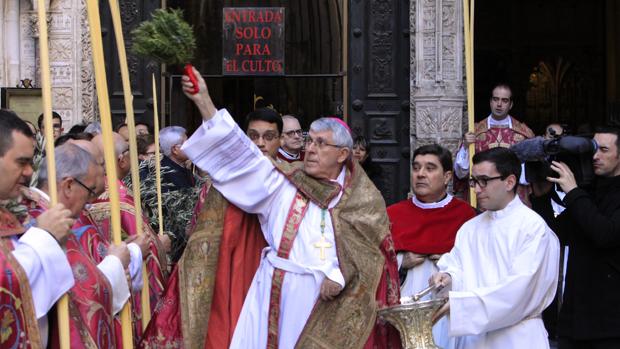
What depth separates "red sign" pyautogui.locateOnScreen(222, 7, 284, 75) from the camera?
11.7m

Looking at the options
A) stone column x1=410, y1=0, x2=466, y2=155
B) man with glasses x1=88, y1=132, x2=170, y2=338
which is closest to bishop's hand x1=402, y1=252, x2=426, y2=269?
man with glasses x1=88, y1=132, x2=170, y2=338

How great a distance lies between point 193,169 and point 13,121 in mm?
5164

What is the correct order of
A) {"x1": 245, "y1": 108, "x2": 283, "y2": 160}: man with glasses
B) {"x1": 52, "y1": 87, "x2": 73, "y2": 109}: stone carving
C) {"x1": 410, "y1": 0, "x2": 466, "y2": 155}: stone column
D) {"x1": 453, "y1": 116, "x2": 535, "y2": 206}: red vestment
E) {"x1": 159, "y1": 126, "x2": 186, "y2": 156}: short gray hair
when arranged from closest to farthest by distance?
{"x1": 245, "y1": 108, "x2": 283, "y2": 160}: man with glasses → {"x1": 159, "y1": 126, "x2": 186, "y2": 156}: short gray hair → {"x1": 453, "y1": 116, "x2": 535, "y2": 206}: red vestment → {"x1": 410, "y1": 0, "x2": 466, "y2": 155}: stone column → {"x1": 52, "y1": 87, "x2": 73, "y2": 109}: stone carving

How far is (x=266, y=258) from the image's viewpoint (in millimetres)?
5777

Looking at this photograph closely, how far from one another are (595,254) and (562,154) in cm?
58

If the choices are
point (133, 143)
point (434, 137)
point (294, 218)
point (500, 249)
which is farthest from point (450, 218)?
point (434, 137)

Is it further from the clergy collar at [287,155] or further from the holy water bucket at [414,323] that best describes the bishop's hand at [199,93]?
the clergy collar at [287,155]

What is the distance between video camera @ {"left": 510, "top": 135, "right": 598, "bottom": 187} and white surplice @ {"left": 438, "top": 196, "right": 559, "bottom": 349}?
0.40 m

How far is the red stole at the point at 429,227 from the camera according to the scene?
668 cm

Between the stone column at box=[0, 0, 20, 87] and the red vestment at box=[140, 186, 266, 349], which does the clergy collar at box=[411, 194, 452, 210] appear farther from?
the stone column at box=[0, 0, 20, 87]

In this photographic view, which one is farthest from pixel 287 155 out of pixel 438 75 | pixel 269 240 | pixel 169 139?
pixel 438 75

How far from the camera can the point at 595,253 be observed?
6172 millimetres

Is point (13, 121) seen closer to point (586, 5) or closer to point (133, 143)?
point (133, 143)

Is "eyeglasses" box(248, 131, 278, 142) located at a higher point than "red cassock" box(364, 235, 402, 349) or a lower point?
higher
